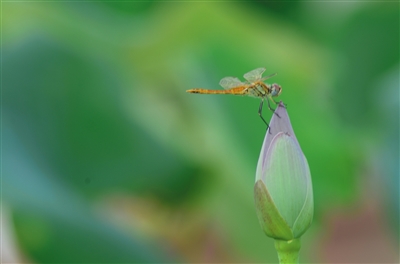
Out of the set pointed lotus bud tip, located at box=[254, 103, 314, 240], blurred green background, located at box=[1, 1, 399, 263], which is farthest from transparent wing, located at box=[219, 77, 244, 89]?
blurred green background, located at box=[1, 1, 399, 263]

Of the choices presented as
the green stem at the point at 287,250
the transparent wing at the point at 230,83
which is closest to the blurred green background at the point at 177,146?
the transparent wing at the point at 230,83

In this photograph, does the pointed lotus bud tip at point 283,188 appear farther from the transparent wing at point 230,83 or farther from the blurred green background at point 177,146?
the blurred green background at point 177,146

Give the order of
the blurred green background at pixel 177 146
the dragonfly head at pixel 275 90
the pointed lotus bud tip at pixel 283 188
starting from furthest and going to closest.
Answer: the blurred green background at pixel 177 146 < the dragonfly head at pixel 275 90 < the pointed lotus bud tip at pixel 283 188

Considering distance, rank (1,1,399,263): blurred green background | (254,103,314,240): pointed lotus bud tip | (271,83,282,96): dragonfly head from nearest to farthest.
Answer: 1. (254,103,314,240): pointed lotus bud tip
2. (271,83,282,96): dragonfly head
3. (1,1,399,263): blurred green background

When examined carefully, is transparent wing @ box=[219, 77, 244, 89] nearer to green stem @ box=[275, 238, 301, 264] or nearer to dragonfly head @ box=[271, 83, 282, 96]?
dragonfly head @ box=[271, 83, 282, 96]

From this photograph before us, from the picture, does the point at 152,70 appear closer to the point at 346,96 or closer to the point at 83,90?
the point at 83,90

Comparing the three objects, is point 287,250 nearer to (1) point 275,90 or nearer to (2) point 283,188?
(2) point 283,188

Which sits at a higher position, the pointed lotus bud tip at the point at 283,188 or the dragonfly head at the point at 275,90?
the dragonfly head at the point at 275,90

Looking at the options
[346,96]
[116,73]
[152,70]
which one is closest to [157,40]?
[152,70]
